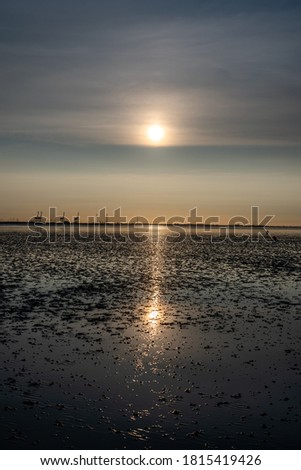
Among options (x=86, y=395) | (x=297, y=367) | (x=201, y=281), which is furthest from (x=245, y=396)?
(x=201, y=281)

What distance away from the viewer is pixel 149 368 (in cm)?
1656

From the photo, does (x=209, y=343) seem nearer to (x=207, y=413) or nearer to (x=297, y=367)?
(x=297, y=367)

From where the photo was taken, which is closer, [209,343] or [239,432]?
[239,432]

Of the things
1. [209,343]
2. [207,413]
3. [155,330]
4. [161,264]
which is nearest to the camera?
[207,413]

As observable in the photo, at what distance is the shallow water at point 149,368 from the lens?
1160 centimetres

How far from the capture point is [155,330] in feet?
72.9

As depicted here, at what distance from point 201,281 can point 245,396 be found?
26096 millimetres

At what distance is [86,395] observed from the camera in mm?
13953

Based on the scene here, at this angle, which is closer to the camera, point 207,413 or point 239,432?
point 239,432

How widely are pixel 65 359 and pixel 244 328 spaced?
9.78 meters

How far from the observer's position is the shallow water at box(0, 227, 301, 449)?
38.1 ft
